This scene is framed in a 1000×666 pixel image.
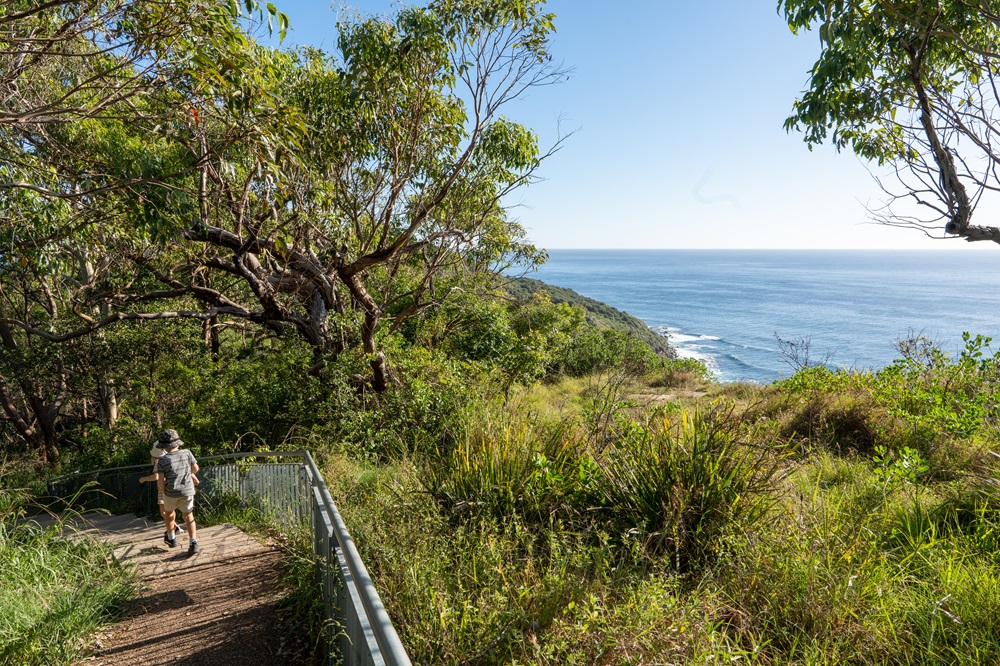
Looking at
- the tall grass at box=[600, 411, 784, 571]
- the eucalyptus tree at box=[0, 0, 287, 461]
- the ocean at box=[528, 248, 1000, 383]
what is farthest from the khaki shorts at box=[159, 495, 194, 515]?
the ocean at box=[528, 248, 1000, 383]

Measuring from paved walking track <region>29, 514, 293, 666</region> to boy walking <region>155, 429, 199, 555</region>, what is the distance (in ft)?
1.00

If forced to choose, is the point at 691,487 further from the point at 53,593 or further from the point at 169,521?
the point at 169,521

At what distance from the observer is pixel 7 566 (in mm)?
4281

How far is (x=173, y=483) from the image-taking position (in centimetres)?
619

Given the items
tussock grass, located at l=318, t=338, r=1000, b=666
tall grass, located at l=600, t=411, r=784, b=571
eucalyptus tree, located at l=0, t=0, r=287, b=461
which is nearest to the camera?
tussock grass, located at l=318, t=338, r=1000, b=666

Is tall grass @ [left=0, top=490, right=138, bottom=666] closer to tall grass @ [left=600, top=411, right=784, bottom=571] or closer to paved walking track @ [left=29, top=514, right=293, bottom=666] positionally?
paved walking track @ [left=29, top=514, right=293, bottom=666]

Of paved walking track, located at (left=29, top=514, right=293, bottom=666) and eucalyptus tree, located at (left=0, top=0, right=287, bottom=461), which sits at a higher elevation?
eucalyptus tree, located at (left=0, top=0, right=287, bottom=461)

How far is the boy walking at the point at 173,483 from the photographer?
6.12 m

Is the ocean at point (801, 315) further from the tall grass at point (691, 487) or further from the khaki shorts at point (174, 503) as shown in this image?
the khaki shorts at point (174, 503)

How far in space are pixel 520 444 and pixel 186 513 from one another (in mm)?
3943

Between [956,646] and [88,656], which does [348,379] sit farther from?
[956,646]

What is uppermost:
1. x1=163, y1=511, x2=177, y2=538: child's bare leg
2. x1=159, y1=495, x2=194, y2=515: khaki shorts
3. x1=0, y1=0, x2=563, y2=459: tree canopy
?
x1=0, y1=0, x2=563, y2=459: tree canopy

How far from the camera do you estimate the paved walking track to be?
3721 mm

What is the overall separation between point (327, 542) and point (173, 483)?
11.9 ft
